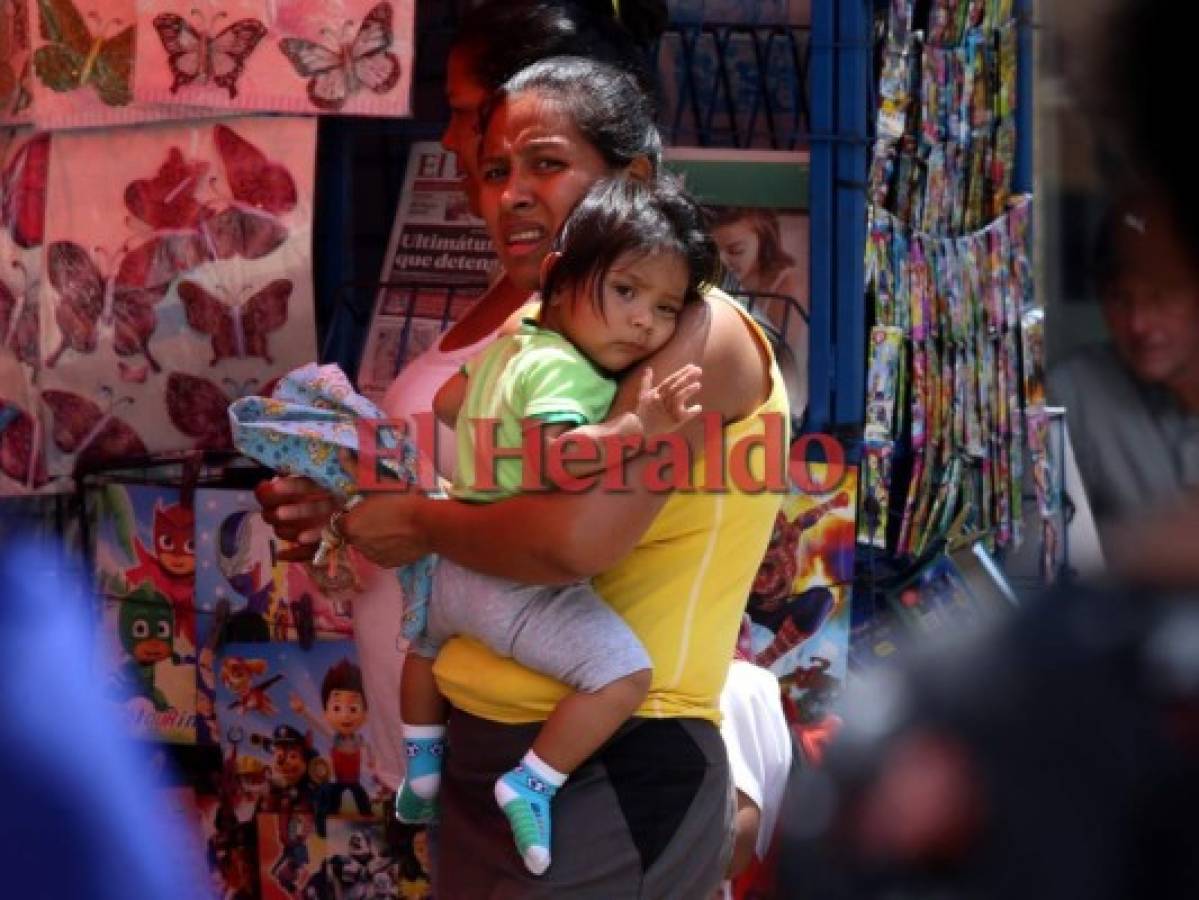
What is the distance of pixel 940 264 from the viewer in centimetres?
448

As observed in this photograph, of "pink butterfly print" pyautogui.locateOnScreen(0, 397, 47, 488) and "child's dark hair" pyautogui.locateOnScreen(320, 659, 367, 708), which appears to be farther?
"pink butterfly print" pyautogui.locateOnScreen(0, 397, 47, 488)

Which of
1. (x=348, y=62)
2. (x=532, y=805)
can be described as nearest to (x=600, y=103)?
(x=532, y=805)

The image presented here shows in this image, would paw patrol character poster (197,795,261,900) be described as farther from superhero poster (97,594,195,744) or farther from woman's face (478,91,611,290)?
woman's face (478,91,611,290)

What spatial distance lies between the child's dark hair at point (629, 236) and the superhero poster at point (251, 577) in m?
1.61

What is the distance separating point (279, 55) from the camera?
4082 mm

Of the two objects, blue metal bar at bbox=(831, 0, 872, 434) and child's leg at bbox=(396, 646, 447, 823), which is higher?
blue metal bar at bbox=(831, 0, 872, 434)

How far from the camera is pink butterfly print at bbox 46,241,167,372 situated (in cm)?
421

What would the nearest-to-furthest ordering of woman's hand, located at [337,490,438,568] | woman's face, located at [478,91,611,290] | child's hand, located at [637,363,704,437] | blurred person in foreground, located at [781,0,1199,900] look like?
blurred person in foreground, located at [781,0,1199,900] → child's hand, located at [637,363,704,437] → woman's hand, located at [337,490,438,568] → woman's face, located at [478,91,611,290]

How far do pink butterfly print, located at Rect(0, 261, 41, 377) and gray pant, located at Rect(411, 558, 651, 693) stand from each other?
188 centimetres

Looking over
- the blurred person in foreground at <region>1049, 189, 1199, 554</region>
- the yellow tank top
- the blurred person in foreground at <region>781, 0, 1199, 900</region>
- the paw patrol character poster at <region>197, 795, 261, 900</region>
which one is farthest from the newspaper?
the blurred person in foreground at <region>781, 0, 1199, 900</region>

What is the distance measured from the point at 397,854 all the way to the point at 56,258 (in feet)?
4.39

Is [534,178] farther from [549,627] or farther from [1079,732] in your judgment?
[1079,732]

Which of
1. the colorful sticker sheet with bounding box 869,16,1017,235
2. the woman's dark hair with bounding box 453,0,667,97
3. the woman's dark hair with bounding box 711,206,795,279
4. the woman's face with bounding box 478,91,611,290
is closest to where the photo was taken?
the woman's face with bounding box 478,91,611,290

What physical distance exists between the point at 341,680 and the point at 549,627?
165 cm
